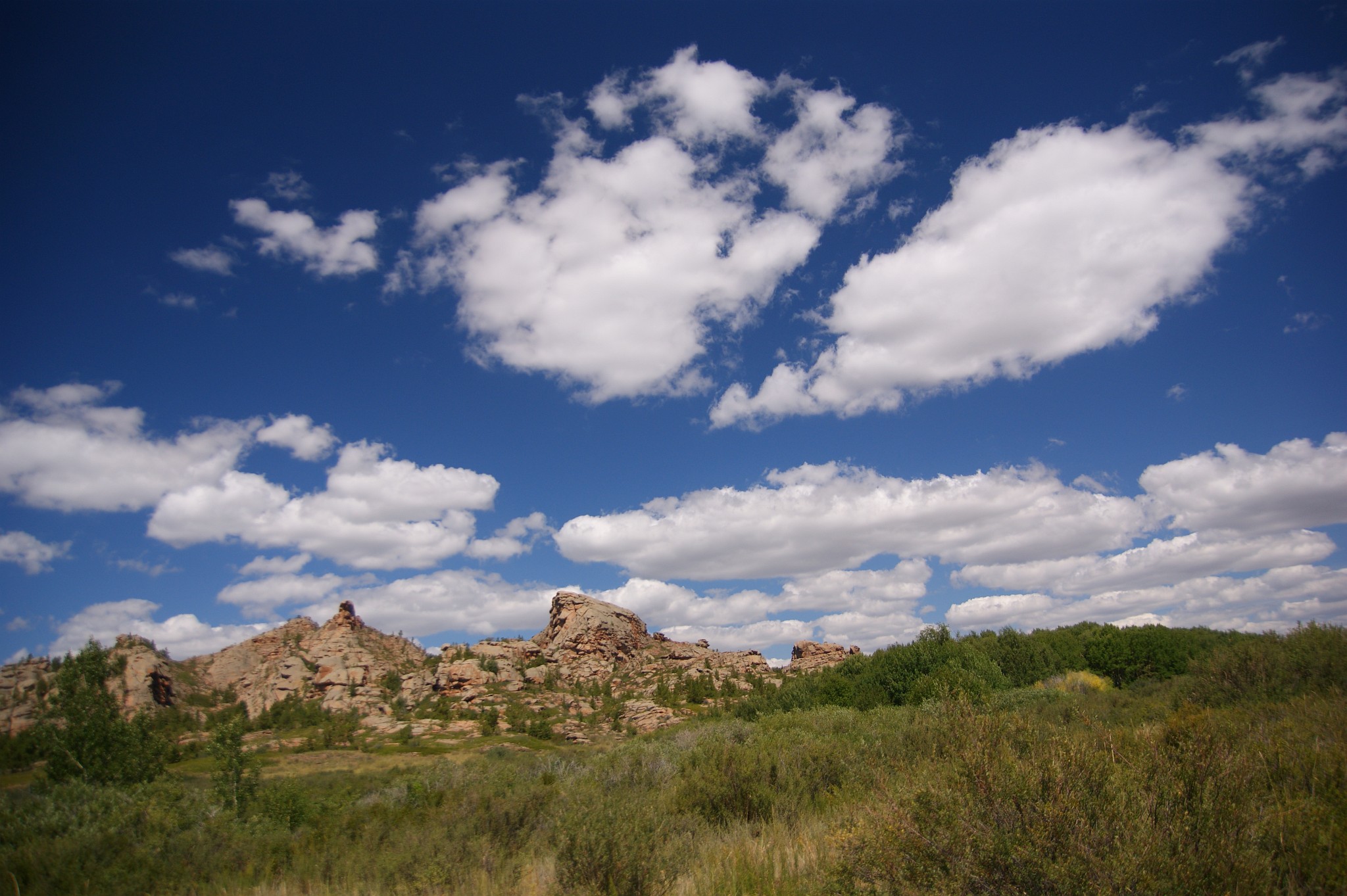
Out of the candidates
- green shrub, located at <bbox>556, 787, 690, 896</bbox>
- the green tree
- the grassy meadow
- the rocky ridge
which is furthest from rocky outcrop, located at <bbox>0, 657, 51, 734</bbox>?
green shrub, located at <bbox>556, 787, 690, 896</bbox>

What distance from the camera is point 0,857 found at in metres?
10.1

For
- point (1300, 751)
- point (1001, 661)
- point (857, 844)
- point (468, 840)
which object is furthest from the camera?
point (1001, 661)

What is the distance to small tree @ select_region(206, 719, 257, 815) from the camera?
1842cm

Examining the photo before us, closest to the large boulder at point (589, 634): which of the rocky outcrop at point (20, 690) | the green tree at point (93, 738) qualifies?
the rocky outcrop at point (20, 690)

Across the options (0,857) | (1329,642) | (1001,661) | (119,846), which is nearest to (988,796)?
(119,846)

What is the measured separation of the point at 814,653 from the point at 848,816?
109m

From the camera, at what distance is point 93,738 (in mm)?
32375

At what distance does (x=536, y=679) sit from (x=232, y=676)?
216ft

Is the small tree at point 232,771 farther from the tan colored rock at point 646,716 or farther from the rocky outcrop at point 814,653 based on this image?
the rocky outcrop at point 814,653

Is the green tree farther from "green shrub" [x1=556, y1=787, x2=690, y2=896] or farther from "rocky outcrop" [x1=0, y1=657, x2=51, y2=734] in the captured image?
"rocky outcrop" [x1=0, y1=657, x2=51, y2=734]

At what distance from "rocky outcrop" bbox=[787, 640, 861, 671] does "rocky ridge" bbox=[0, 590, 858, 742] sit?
0.86 ft

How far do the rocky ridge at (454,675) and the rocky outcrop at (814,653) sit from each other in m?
0.26

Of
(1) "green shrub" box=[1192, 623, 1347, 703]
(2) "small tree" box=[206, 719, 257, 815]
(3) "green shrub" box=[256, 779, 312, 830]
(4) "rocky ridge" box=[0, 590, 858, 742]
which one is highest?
(1) "green shrub" box=[1192, 623, 1347, 703]

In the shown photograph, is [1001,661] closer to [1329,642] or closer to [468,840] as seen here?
[1329,642]
